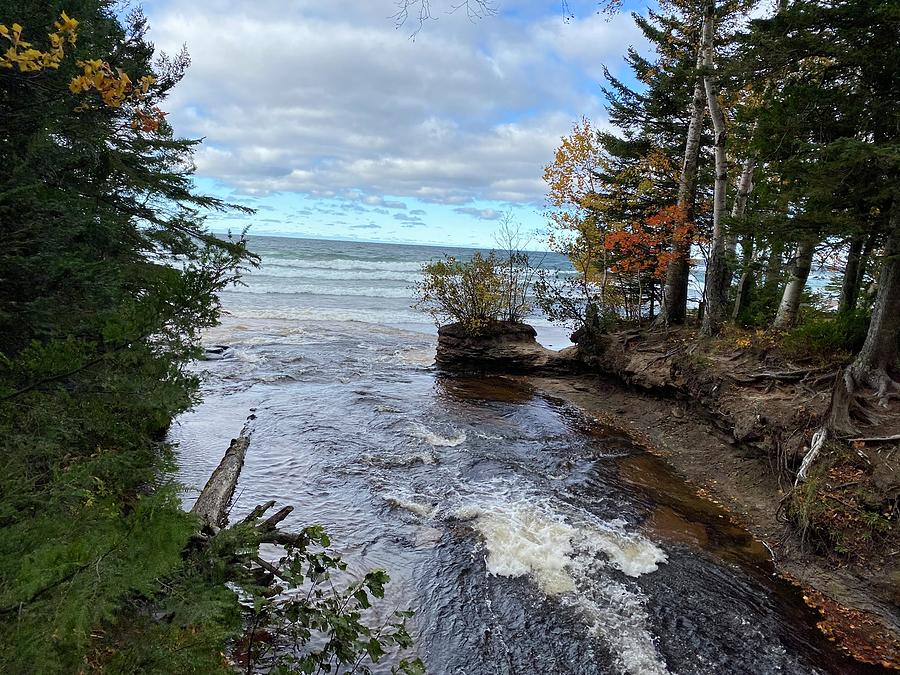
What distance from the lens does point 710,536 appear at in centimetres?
667

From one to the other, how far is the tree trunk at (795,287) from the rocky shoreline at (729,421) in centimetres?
155

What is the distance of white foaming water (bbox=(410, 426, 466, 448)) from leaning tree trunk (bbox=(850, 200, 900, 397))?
21.6ft

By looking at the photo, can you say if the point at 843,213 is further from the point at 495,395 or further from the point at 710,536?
the point at 495,395

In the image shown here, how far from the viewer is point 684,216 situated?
12188 millimetres

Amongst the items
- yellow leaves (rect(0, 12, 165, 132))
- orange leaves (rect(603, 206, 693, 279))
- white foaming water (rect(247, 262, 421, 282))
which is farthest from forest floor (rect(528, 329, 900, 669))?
white foaming water (rect(247, 262, 421, 282))

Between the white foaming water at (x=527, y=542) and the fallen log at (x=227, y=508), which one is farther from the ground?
the fallen log at (x=227, y=508)

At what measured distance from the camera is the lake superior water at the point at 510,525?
4648mm

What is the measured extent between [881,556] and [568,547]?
3414mm

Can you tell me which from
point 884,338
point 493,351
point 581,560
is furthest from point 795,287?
point 493,351

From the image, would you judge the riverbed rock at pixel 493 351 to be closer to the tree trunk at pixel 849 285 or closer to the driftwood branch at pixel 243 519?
the tree trunk at pixel 849 285

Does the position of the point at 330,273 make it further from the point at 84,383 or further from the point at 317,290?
the point at 84,383

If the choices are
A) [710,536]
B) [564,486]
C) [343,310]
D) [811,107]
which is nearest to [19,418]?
[564,486]

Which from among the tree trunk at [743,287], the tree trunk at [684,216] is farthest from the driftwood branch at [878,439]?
the tree trunk at [684,216]

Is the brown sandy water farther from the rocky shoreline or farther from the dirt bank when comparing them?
the rocky shoreline
